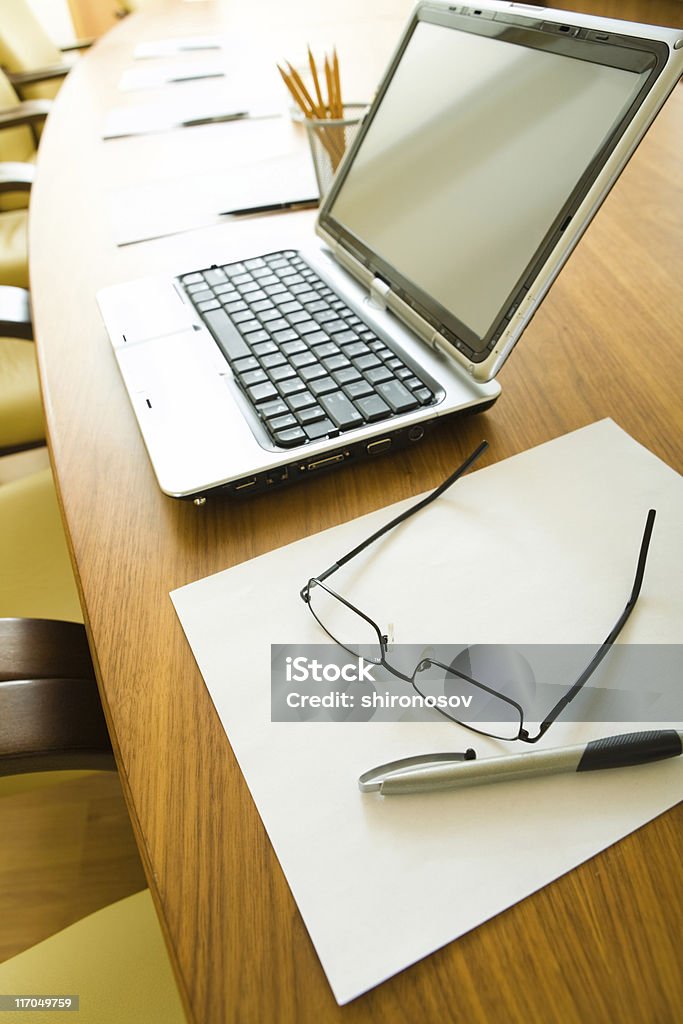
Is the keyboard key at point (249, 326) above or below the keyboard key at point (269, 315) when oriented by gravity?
below

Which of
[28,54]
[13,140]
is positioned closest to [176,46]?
[13,140]

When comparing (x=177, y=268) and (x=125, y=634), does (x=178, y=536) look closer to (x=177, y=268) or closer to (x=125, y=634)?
(x=125, y=634)

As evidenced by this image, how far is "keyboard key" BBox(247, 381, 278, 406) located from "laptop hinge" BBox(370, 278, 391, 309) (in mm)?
139

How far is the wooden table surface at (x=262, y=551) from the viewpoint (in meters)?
0.30

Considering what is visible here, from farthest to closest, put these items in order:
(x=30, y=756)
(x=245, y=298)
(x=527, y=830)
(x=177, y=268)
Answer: (x=177, y=268)
(x=245, y=298)
(x=30, y=756)
(x=527, y=830)

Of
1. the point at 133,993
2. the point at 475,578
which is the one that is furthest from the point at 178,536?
the point at 133,993

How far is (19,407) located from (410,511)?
2.37 feet

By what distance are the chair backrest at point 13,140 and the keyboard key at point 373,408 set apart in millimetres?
1649

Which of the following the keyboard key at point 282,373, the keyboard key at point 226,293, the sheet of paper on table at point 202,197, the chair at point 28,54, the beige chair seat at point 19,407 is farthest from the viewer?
the chair at point 28,54

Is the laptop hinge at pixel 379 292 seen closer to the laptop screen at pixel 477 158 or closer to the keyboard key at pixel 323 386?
the laptop screen at pixel 477 158

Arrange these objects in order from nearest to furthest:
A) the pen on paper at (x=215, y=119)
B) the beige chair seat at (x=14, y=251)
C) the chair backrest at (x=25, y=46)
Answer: the pen on paper at (x=215, y=119) < the beige chair seat at (x=14, y=251) < the chair backrest at (x=25, y=46)

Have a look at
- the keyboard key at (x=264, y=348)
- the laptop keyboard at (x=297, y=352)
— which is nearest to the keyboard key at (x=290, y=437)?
the laptop keyboard at (x=297, y=352)

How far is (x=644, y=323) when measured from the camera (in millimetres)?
636

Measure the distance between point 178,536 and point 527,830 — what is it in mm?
289
